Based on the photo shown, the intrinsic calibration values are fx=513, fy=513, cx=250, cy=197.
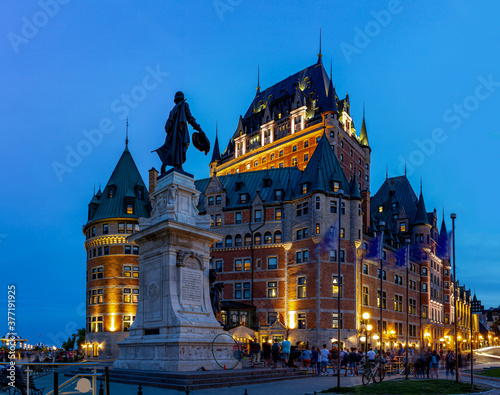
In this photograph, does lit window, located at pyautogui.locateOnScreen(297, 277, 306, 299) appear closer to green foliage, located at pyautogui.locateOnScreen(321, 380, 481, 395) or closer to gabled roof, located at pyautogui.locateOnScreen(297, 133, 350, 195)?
gabled roof, located at pyautogui.locateOnScreen(297, 133, 350, 195)

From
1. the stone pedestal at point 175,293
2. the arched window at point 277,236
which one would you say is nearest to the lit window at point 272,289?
the arched window at point 277,236

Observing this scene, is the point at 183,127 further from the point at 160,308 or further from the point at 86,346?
the point at 86,346

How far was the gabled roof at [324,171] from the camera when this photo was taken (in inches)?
2104

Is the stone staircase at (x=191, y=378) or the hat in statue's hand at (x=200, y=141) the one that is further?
the hat in statue's hand at (x=200, y=141)

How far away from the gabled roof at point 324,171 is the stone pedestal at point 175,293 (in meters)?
30.5

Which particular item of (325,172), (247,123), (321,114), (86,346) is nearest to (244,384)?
(325,172)

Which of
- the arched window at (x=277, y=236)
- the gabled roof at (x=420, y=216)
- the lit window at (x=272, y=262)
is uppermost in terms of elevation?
the gabled roof at (x=420, y=216)

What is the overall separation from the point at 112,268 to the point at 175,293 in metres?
37.3

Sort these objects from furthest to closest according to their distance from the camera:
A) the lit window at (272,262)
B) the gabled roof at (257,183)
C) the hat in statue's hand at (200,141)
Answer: the gabled roof at (257,183) < the lit window at (272,262) < the hat in statue's hand at (200,141)

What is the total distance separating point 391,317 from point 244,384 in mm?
46168

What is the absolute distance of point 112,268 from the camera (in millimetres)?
56938

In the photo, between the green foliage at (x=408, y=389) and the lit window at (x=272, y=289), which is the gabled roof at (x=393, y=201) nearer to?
the lit window at (x=272, y=289)

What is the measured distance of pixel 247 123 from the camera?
100 meters

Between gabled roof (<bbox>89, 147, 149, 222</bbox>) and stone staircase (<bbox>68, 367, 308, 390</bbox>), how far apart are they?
126ft
